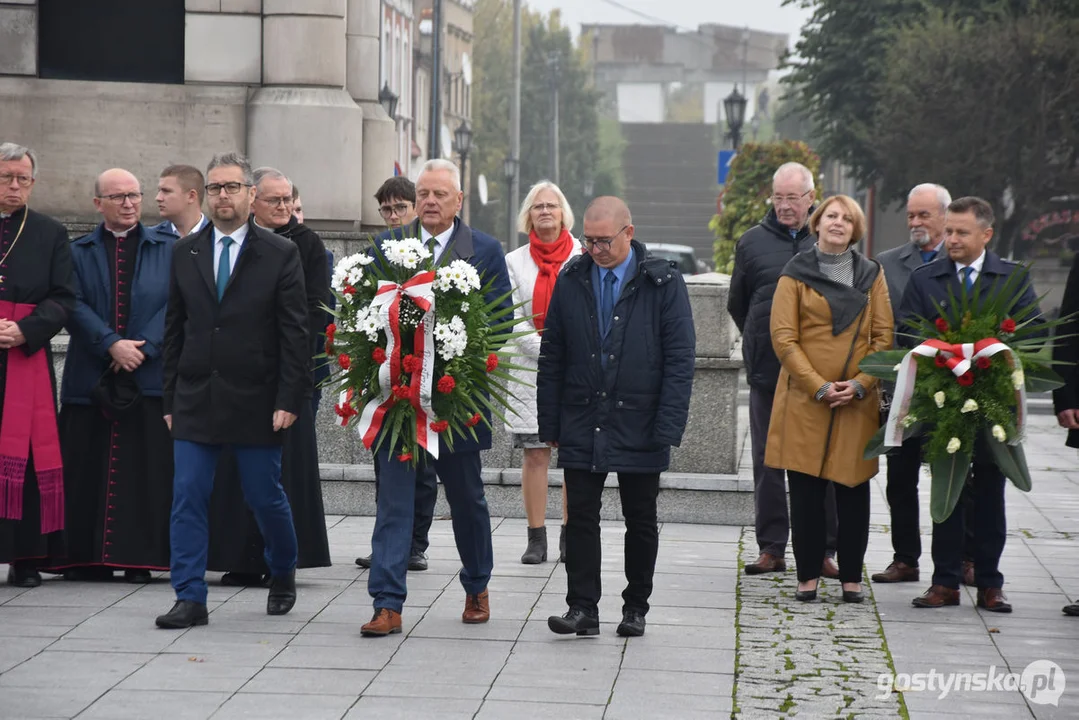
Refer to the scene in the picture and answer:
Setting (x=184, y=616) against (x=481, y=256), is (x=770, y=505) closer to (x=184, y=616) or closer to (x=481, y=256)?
(x=481, y=256)

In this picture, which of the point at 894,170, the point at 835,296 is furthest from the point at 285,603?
the point at 894,170

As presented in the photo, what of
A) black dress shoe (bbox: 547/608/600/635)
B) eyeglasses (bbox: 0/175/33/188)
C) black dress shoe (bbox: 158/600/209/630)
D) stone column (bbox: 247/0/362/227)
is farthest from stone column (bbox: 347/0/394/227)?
black dress shoe (bbox: 547/608/600/635)

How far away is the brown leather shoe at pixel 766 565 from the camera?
9.37 meters

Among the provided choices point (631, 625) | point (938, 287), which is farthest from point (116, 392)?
point (938, 287)

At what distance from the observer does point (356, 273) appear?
7.50m

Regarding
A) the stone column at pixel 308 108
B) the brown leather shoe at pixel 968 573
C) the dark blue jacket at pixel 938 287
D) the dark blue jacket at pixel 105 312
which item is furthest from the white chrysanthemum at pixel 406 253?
the stone column at pixel 308 108

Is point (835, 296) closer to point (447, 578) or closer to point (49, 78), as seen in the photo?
point (447, 578)

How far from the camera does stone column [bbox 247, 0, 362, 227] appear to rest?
11.8m

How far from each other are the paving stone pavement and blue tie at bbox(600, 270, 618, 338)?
55.2 inches

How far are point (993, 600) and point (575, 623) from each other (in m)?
2.23

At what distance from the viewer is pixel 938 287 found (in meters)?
8.70

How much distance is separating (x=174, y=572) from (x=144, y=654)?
66 cm

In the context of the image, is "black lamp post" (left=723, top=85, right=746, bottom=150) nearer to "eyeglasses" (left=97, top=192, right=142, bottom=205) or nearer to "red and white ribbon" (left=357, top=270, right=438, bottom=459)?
"eyeglasses" (left=97, top=192, right=142, bottom=205)

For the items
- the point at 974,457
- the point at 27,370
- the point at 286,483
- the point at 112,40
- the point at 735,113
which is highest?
the point at 735,113
